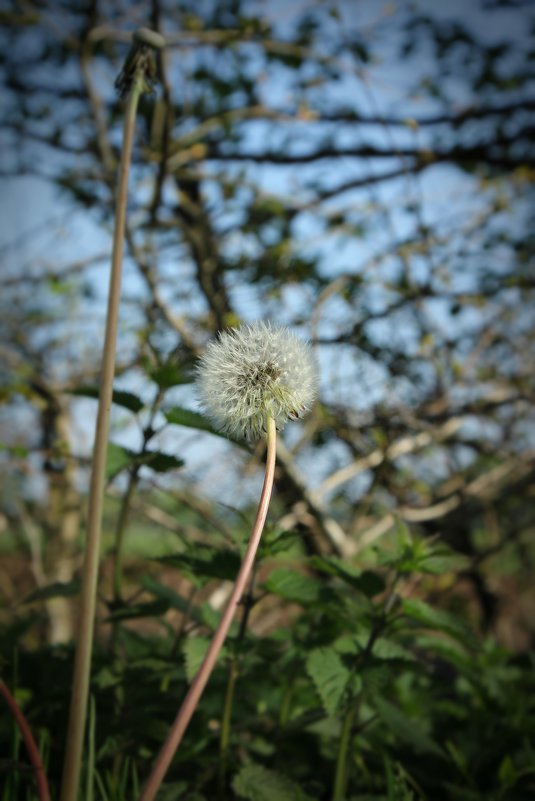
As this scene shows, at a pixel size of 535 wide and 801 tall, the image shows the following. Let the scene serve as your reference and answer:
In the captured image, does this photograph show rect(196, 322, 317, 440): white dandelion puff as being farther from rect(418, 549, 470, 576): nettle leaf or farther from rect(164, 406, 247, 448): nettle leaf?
rect(418, 549, 470, 576): nettle leaf

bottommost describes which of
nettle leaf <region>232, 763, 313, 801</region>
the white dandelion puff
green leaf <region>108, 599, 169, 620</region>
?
nettle leaf <region>232, 763, 313, 801</region>

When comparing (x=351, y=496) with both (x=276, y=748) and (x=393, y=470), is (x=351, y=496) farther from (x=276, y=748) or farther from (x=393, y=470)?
(x=276, y=748)

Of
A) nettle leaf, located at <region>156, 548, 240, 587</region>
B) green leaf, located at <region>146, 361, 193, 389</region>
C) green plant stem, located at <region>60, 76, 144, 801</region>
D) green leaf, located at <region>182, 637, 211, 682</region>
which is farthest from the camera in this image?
green leaf, located at <region>146, 361, 193, 389</region>

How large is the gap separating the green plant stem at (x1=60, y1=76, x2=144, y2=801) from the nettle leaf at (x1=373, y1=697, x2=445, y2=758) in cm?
100

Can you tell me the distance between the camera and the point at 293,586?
148 cm

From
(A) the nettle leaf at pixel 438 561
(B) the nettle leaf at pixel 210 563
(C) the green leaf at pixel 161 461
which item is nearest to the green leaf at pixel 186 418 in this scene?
(C) the green leaf at pixel 161 461

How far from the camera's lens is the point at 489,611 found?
541 centimetres

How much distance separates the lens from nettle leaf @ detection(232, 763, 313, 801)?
130cm

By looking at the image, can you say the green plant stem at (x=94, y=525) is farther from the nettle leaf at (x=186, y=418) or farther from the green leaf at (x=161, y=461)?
the green leaf at (x=161, y=461)

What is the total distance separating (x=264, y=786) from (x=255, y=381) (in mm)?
928

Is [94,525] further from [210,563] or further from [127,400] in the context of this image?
[127,400]

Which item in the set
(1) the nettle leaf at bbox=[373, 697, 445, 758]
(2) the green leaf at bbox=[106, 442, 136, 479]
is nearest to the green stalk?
(2) the green leaf at bbox=[106, 442, 136, 479]

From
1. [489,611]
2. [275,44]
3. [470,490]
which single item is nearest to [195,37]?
[275,44]

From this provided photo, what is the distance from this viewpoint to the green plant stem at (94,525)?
91 cm
